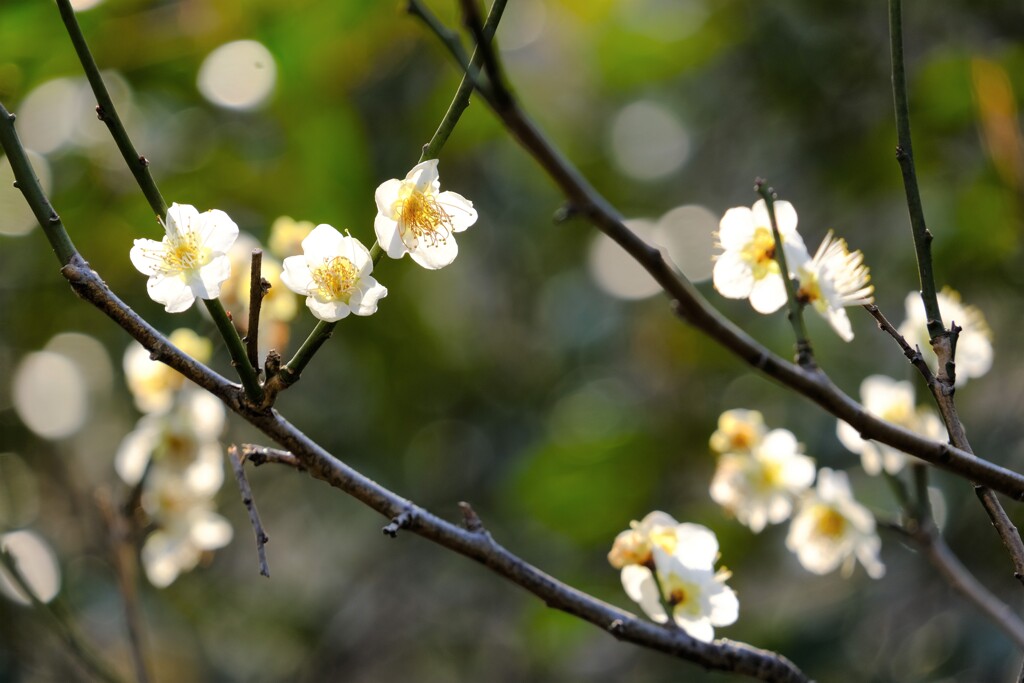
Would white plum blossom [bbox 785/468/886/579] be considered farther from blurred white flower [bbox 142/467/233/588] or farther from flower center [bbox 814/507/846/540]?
blurred white flower [bbox 142/467/233/588]

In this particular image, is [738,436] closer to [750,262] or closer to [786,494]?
[786,494]

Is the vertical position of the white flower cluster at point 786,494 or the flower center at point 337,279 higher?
the flower center at point 337,279

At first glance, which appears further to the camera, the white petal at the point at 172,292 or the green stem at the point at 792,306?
the white petal at the point at 172,292

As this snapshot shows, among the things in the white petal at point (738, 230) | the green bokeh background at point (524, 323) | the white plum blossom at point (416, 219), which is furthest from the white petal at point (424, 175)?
the green bokeh background at point (524, 323)

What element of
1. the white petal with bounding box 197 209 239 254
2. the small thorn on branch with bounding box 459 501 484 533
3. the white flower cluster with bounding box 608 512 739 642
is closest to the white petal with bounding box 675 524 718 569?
the white flower cluster with bounding box 608 512 739 642

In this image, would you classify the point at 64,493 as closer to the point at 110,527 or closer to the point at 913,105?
the point at 110,527

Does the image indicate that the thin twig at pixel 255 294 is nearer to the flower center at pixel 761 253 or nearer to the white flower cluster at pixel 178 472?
the flower center at pixel 761 253

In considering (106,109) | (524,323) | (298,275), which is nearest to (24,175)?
(106,109)

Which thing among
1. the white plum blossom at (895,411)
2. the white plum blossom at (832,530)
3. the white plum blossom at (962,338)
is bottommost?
the white plum blossom at (832,530)
